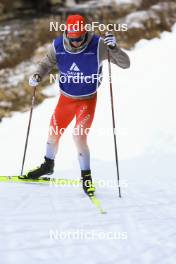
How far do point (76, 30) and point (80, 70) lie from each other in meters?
0.52

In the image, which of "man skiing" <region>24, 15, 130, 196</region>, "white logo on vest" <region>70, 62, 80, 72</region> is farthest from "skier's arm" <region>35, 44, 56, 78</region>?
"white logo on vest" <region>70, 62, 80, 72</region>

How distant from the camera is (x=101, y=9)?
760 inches

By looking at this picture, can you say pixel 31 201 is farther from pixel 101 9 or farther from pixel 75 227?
pixel 101 9

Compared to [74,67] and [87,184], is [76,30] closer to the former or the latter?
[74,67]

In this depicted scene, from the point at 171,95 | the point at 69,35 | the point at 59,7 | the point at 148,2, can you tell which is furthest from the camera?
the point at 59,7

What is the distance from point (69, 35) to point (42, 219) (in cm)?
230

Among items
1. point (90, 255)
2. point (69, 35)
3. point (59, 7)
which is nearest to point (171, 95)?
point (69, 35)

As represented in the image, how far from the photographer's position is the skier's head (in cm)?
631

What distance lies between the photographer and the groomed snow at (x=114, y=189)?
511 centimetres

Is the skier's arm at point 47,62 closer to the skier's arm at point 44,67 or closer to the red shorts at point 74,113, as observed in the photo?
the skier's arm at point 44,67

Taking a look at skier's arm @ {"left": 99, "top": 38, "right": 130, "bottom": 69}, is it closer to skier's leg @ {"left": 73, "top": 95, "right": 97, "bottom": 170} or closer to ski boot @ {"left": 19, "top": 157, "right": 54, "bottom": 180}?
skier's leg @ {"left": 73, "top": 95, "right": 97, "bottom": 170}

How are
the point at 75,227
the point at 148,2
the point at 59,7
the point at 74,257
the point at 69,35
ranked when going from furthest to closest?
the point at 59,7
the point at 148,2
the point at 69,35
the point at 75,227
the point at 74,257

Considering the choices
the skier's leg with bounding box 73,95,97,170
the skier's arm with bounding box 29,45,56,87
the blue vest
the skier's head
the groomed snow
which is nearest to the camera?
the groomed snow

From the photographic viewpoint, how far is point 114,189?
7.39 m
